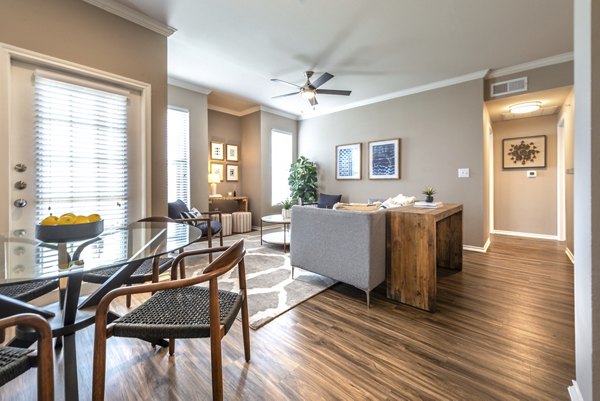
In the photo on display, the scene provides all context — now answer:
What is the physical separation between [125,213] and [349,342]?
2499mm

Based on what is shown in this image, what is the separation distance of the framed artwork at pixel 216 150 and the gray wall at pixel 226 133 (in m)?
0.09

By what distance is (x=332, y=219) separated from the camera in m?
2.32

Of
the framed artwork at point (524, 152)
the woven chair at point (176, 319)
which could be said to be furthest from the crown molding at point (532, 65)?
the woven chair at point (176, 319)

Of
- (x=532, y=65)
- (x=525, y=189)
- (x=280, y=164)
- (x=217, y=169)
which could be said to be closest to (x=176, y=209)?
(x=217, y=169)

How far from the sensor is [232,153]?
5918 mm

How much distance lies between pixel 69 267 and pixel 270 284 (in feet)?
5.86

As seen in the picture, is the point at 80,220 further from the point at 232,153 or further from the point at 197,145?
the point at 232,153

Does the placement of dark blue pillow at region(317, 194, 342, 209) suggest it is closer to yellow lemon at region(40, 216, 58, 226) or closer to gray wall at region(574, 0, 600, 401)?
gray wall at region(574, 0, 600, 401)

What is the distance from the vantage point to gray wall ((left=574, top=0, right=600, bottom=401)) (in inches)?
36.9

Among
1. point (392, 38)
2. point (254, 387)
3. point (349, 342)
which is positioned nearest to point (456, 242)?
point (349, 342)

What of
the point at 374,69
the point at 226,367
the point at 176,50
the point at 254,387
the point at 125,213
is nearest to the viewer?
the point at 254,387

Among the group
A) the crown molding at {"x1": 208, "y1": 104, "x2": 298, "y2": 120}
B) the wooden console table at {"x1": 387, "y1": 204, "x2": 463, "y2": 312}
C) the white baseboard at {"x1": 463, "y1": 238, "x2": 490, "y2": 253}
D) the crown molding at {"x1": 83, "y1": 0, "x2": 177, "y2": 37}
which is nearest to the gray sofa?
the wooden console table at {"x1": 387, "y1": 204, "x2": 463, "y2": 312}

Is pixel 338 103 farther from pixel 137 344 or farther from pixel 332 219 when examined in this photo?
pixel 137 344

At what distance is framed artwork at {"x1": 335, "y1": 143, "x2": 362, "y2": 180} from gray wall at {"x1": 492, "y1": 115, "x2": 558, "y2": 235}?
2.88 metres
